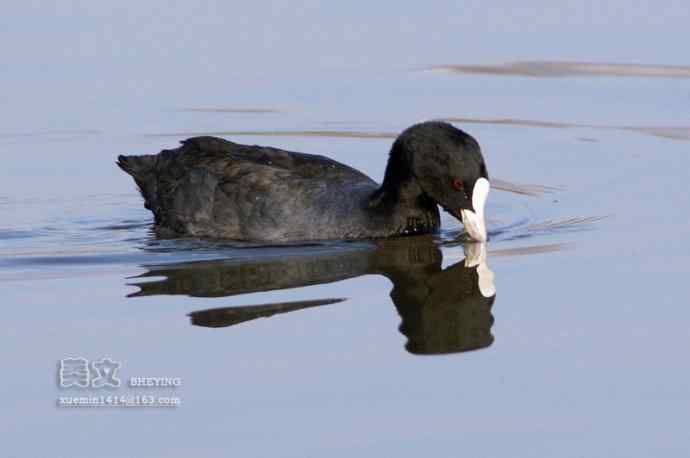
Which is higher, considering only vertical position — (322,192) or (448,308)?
(322,192)

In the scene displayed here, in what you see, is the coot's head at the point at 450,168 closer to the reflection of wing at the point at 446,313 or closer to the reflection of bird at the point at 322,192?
the reflection of bird at the point at 322,192

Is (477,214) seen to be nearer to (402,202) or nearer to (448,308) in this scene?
(402,202)

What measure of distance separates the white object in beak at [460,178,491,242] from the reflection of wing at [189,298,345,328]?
1.59m

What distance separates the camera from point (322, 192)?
978 cm

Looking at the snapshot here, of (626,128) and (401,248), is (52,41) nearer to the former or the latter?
(626,128)

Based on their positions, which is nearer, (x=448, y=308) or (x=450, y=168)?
(x=448, y=308)

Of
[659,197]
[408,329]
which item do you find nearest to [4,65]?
[659,197]

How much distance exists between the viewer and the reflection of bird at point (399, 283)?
7.53 m

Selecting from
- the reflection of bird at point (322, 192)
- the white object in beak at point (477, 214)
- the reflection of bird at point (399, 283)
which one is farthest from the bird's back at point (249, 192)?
the white object in beak at point (477, 214)

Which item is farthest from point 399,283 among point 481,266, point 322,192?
point 322,192

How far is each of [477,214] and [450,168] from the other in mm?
303

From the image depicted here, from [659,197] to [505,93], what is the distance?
359 centimetres

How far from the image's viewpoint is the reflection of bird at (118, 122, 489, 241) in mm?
9430

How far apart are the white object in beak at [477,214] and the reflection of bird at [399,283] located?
8 cm
